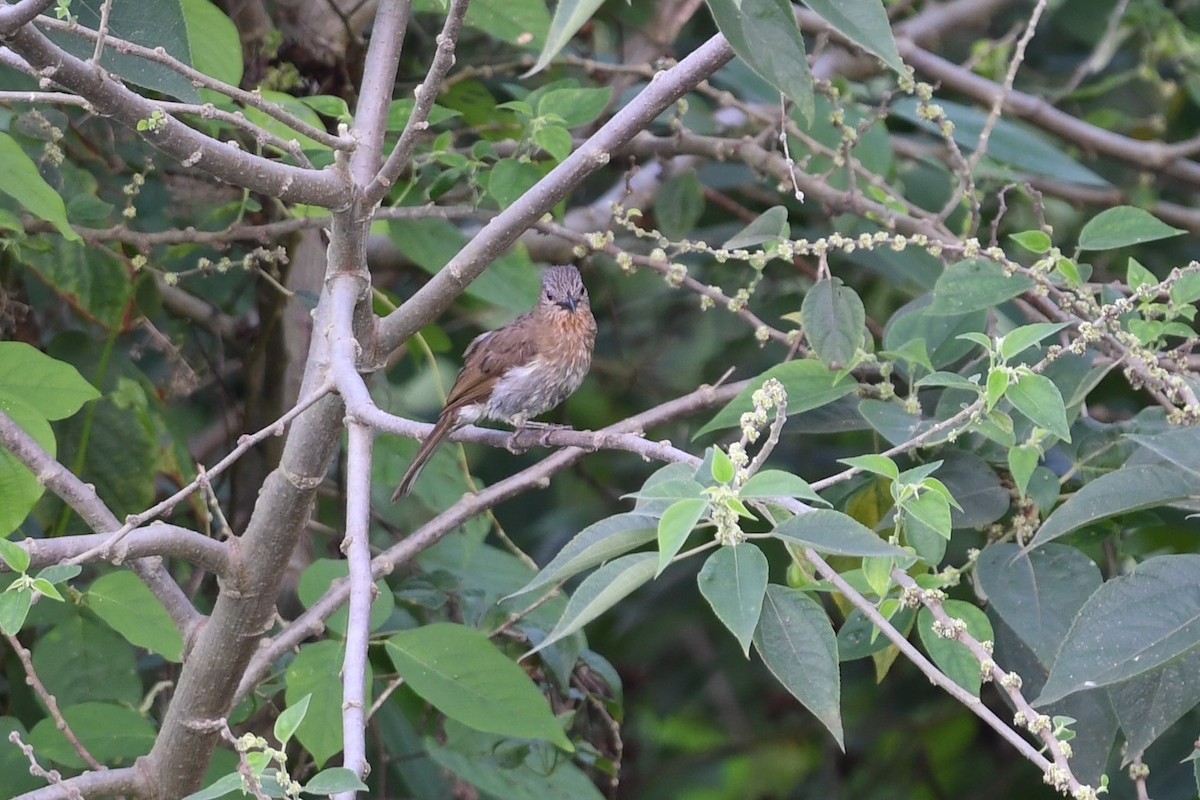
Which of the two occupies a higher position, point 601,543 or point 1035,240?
point 1035,240

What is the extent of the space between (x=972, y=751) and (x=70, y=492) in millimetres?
3862

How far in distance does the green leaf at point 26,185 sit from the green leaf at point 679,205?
6.39 ft

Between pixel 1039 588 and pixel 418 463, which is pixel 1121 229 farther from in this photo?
pixel 418 463

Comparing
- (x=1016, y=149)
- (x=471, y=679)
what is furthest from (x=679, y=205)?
(x=471, y=679)

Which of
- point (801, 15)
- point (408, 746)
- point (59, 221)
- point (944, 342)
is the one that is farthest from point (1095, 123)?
point (59, 221)

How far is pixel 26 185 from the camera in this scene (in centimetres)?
230

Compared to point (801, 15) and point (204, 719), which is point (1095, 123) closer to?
point (801, 15)

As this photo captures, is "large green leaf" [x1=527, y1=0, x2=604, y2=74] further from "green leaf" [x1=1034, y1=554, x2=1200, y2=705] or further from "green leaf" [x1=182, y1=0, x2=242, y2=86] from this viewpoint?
"green leaf" [x1=182, y1=0, x2=242, y2=86]

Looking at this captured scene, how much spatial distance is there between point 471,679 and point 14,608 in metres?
0.95

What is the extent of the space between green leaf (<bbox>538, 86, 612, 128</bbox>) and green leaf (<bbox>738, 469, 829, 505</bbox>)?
1.44 metres

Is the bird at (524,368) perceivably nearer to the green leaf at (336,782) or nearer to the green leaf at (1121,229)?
the green leaf at (1121,229)

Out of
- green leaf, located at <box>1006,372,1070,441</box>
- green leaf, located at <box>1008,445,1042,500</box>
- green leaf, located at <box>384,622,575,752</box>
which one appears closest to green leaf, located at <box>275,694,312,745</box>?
green leaf, located at <box>384,622,575,752</box>

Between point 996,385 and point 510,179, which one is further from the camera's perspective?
point 510,179

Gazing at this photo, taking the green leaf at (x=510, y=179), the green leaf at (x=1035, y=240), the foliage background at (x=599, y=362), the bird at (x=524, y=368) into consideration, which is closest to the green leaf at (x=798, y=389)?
the foliage background at (x=599, y=362)
